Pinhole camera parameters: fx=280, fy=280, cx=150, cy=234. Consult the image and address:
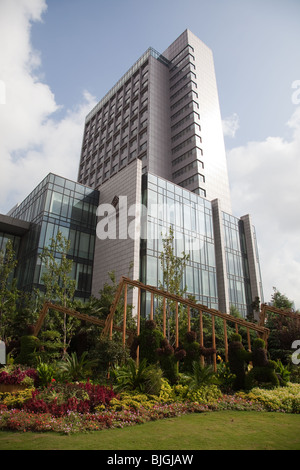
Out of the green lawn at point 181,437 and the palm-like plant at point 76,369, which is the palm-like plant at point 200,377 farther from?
the palm-like plant at point 76,369

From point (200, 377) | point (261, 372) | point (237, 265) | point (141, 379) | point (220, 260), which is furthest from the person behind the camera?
point (237, 265)

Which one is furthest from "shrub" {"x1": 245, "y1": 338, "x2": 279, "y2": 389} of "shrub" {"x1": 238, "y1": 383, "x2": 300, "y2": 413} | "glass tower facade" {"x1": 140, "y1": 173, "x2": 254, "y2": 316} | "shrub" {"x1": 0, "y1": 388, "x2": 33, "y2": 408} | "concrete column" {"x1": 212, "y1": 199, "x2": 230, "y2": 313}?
"concrete column" {"x1": 212, "y1": 199, "x2": 230, "y2": 313}

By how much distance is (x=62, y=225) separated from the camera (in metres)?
31.7

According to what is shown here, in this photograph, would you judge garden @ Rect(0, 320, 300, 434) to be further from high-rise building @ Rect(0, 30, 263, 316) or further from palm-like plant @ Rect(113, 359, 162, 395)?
high-rise building @ Rect(0, 30, 263, 316)

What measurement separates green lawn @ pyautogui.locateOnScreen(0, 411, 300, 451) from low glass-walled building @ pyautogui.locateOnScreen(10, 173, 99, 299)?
79.2ft

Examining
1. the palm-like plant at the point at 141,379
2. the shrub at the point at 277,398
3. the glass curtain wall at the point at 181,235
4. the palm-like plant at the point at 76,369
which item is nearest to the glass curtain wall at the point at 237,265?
the glass curtain wall at the point at 181,235

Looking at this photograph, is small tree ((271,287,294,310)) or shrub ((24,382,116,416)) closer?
shrub ((24,382,116,416))

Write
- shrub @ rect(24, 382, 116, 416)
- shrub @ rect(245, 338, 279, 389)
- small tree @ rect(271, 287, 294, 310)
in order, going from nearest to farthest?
shrub @ rect(24, 382, 116, 416) < shrub @ rect(245, 338, 279, 389) < small tree @ rect(271, 287, 294, 310)

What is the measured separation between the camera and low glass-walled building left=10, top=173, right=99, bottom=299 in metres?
30.0

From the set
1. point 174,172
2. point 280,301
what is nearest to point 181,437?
point 280,301

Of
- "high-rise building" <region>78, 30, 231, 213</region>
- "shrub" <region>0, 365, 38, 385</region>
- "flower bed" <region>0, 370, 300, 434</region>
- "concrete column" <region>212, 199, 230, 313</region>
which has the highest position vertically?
"high-rise building" <region>78, 30, 231, 213</region>

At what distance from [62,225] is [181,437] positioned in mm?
28547

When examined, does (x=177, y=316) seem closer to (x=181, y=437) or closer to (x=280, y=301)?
(x=181, y=437)
